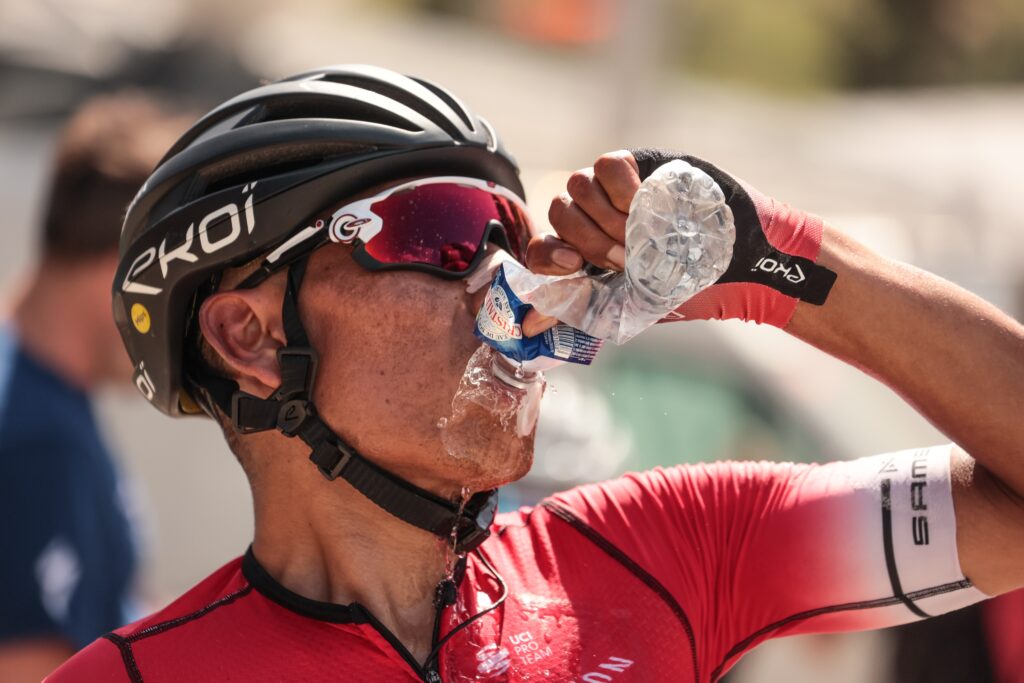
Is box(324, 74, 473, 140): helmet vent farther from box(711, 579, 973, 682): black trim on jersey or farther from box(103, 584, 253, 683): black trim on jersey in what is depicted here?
box(711, 579, 973, 682): black trim on jersey

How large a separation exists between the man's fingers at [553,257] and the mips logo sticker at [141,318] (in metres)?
1.03

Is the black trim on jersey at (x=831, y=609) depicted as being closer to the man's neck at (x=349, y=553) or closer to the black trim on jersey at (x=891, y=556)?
the black trim on jersey at (x=891, y=556)

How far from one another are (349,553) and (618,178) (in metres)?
1.01

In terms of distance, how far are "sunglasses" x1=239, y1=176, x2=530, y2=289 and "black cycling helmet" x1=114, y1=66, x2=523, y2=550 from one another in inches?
1.6

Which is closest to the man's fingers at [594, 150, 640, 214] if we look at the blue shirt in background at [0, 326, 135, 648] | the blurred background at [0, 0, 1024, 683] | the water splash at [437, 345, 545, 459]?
the water splash at [437, 345, 545, 459]

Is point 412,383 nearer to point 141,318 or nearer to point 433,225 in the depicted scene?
point 433,225

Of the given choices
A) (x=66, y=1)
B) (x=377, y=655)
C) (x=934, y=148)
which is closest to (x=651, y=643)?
(x=377, y=655)

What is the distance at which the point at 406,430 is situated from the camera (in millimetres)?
2824

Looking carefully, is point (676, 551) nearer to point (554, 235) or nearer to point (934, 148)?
point (554, 235)

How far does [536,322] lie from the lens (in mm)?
2613

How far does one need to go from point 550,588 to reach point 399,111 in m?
1.11

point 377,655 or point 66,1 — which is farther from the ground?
point 66,1

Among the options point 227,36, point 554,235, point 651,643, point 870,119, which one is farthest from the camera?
point 870,119

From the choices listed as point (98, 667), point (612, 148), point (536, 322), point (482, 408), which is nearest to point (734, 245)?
point (536, 322)
